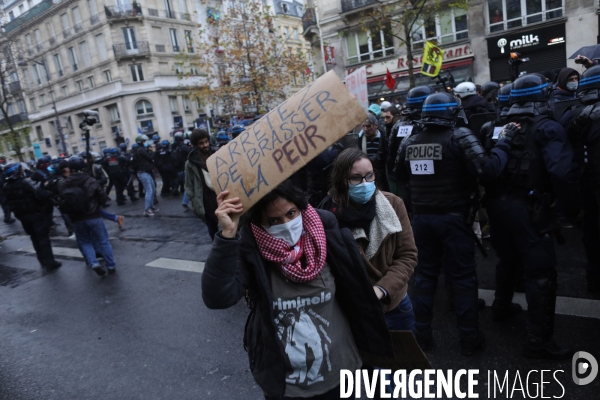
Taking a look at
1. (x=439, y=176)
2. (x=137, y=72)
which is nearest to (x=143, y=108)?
(x=137, y=72)

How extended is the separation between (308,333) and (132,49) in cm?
4226

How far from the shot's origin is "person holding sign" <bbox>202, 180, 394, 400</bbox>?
69.3 inches

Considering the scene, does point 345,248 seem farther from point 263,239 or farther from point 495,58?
point 495,58

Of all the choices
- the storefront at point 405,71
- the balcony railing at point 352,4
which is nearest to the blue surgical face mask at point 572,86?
the storefront at point 405,71

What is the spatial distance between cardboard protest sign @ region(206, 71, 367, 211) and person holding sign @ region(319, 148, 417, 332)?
0.89 metres

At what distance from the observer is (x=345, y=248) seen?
188cm

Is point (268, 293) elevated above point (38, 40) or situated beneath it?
situated beneath

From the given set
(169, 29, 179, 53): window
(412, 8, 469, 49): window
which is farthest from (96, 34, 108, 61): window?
(412, 8, 469, 49): window

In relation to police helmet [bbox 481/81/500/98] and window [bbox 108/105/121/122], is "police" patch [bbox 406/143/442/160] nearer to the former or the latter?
police helmet [bbox 481/81/500/98]

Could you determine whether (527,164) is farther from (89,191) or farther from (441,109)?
(89,191)

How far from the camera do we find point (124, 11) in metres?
37.7

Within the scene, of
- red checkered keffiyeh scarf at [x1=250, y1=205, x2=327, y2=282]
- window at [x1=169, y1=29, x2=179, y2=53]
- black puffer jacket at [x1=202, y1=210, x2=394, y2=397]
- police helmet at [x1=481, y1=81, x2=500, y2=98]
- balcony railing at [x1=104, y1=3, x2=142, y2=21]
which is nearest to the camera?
black puffer jacket at [x1=202, y1=210, x2=394, y2=397]

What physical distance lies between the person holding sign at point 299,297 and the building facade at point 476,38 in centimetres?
1633

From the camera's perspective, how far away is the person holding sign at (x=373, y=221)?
2.27 m
